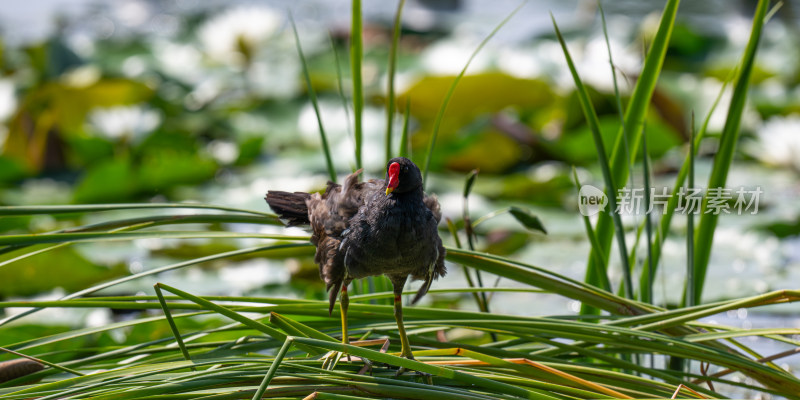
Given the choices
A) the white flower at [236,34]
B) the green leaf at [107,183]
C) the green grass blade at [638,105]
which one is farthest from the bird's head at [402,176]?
the white flower at [236,34]

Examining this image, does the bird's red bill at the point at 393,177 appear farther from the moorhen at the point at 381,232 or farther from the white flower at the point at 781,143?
the white flower at the point at 781,143

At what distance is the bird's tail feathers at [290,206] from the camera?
1.38 metres

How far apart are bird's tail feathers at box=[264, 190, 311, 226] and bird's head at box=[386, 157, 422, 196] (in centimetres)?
25

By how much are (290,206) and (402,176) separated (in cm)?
30

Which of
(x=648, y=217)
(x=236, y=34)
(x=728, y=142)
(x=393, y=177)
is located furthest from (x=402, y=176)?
(x=236, y=34)

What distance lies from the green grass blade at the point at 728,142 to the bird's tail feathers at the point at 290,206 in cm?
81

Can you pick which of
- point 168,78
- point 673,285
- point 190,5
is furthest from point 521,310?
point 190,5

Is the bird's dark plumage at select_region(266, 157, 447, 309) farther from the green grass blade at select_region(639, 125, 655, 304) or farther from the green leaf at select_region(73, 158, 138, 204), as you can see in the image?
the green leaf at select_region(73, 158, 138, 204)

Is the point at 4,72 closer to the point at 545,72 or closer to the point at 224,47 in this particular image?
the point at 224,47

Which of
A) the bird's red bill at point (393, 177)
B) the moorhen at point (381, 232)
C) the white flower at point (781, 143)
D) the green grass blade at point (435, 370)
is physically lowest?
the green grass blade at point (435, 370)

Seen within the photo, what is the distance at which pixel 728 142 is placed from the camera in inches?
62.4

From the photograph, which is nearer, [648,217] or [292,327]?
[292,327]

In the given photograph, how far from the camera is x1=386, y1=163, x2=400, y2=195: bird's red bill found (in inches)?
45.4

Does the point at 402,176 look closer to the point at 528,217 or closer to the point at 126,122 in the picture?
the point at 528,217
